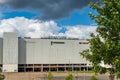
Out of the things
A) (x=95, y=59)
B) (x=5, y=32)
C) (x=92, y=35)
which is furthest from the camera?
(x=5, y=32)

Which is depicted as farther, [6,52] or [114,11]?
[6,52]

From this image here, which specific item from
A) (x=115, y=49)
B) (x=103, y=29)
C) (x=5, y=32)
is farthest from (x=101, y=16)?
(x=5, y=32)

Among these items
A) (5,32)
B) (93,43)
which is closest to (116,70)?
(93,43)

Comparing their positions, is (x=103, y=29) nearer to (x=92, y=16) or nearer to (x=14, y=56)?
(x=92, y=16)

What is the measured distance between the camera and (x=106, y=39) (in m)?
22.1

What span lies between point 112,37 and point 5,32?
176597 millimetres

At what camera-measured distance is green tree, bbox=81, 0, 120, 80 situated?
68.5 feet

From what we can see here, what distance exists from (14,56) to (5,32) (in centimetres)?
1492

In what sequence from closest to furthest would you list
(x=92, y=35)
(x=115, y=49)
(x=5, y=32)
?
(x=115, y=49)
(x=92, y=35)
(x=5, y=32)

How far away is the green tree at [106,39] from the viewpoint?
A: 68.5ft

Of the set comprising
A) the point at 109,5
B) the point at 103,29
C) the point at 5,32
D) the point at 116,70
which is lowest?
the point at 116,70

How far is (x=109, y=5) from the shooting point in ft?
71.7

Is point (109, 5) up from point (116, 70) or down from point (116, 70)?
up

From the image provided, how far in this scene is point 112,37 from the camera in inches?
862
